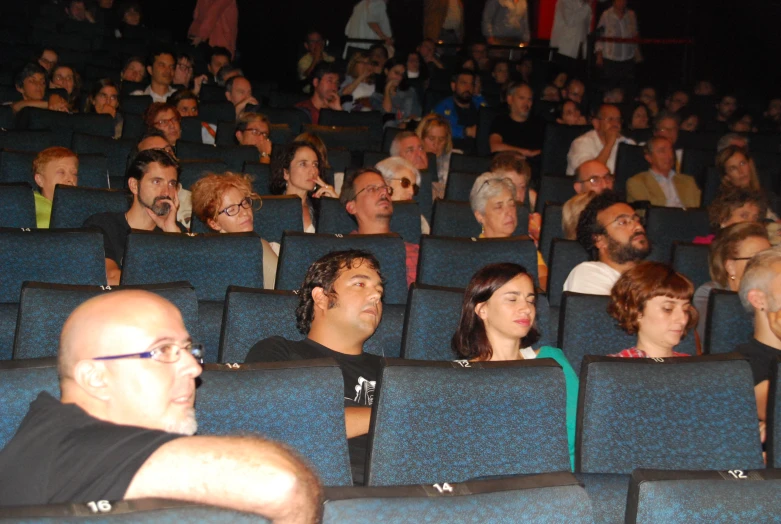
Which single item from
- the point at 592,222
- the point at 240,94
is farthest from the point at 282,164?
the point at 240,94

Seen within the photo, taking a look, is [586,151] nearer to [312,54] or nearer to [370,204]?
[370,204]

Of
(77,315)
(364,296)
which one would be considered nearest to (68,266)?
(364,296)

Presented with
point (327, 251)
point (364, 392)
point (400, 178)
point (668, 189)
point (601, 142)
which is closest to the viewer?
point (364, 392)

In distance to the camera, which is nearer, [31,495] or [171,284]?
[31,495]

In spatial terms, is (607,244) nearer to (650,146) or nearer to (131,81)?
(650,146)

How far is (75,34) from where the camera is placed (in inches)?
341

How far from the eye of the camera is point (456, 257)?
2.94m

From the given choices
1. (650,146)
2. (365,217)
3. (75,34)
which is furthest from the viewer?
(75,34)

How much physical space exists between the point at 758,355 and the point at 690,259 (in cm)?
85

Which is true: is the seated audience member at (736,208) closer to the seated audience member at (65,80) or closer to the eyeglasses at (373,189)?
the eyeglasses at (373,189)

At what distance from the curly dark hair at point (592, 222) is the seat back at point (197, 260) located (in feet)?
3.81

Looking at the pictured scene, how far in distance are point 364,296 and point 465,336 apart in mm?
275

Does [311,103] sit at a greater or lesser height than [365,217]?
greater

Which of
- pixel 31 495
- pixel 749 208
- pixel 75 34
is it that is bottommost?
pixel 31 495
